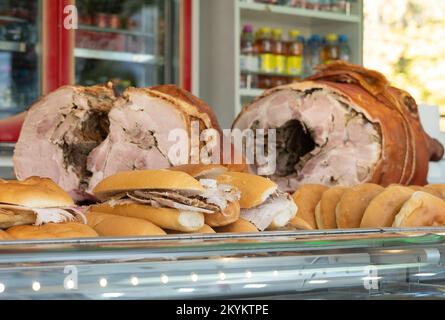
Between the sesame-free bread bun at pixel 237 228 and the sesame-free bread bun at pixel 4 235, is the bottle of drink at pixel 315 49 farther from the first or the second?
the sesame-free bread bun at pixel 4 235

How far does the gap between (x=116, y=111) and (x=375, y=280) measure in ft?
2.67

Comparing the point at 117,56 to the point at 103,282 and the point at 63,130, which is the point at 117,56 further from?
the point at 103,282

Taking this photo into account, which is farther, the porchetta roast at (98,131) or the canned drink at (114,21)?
the canned drink at (114,21)

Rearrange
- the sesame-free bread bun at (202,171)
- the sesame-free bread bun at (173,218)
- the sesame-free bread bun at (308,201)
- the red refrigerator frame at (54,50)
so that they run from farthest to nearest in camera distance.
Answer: the red refrigerator frame at (54,50) → the sesame-free bread bun at (308,201) → the sesame-free bread bun at (202,171) → the sesame-free bread bun at (173,218)

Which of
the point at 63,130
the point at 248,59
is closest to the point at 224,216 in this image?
the point at 63,130

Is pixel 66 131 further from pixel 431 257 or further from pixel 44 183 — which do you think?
pixel 431 257

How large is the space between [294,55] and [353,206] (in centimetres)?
424

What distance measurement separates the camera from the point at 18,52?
415cm

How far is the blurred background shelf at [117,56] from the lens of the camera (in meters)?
4.26

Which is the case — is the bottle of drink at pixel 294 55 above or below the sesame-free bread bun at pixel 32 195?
above

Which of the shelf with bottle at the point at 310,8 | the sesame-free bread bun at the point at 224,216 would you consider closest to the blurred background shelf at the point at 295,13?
the shelf with bottle at the point at 310,8

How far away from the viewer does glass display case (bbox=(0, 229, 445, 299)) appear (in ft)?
1.51

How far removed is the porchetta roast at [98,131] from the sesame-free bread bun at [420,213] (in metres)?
0.42

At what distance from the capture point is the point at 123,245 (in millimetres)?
512
